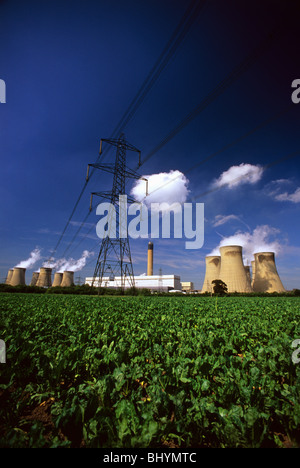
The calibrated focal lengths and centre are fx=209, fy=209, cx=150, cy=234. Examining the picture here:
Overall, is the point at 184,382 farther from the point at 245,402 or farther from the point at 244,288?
the point at 244,288

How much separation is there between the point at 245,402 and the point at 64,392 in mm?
1962

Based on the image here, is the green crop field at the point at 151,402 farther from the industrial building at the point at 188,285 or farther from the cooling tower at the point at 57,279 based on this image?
the industrial building at the point at 188,285

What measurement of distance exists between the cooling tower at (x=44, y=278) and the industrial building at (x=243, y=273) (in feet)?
167

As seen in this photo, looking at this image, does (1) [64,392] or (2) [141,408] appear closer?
(2) [141,408]

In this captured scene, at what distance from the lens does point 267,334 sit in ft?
15.3

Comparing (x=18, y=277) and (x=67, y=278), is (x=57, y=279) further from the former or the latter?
(x=18, y=277)

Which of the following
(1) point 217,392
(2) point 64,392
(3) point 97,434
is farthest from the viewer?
(2) point 64,392

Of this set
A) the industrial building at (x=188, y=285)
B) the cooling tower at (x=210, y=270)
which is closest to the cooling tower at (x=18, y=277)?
the cooling tower at (x=210, y=270)

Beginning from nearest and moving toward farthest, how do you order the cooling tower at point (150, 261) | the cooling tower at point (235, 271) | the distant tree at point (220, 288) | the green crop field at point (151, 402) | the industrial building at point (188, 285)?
the green crop field at point (151, 402) < the distant tree at point (220, 288) < the cooling tower at point (235, 271) < the cooling tower at point (150, 261) < the industrial building at point (188, 285)

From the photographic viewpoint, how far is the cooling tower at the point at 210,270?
43500mm
